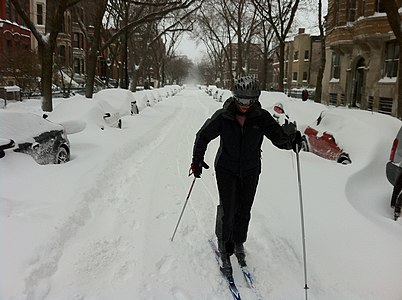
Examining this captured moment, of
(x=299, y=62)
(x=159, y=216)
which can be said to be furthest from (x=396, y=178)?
(x=299, y=62)

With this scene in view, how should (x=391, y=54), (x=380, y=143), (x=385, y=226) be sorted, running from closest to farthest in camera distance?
1. (x=385, y=226)
2. (x=380, y=143)
3. (x=391, y=54)

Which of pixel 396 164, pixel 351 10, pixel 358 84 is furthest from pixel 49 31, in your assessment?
pixel 358 84

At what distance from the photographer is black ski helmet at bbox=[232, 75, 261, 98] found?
376cm

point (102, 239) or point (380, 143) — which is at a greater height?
point (380, 143)

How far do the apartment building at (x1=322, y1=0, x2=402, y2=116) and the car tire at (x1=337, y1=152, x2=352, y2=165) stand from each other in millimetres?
15007

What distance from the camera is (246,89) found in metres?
3.75

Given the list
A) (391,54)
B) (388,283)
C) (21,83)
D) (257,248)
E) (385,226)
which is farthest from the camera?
(21,83)

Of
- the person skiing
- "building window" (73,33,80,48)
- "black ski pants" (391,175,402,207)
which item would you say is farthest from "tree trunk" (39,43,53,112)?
"building window" (73,33,80,48)

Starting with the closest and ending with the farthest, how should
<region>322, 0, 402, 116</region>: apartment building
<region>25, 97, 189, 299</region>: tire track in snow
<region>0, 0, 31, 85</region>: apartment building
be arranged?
<region>25, 97, 189, 299</region>: tire track in snow < <region>322, 0, 402, 116</region>: apartment building < <region>0, 0, 31, 85</region>: apartment building

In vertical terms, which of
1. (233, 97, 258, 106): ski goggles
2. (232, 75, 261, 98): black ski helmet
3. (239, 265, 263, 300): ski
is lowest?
(239, 265, 263, 300): ski

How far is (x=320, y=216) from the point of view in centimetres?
559

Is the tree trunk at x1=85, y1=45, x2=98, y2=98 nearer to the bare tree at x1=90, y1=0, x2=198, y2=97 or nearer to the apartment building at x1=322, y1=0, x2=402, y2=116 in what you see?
the bare tree at x1=90, y1=0, x2=198, y2=97

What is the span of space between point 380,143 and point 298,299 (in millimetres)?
4821

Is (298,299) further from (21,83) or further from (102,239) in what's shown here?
Answer: (21,83)
